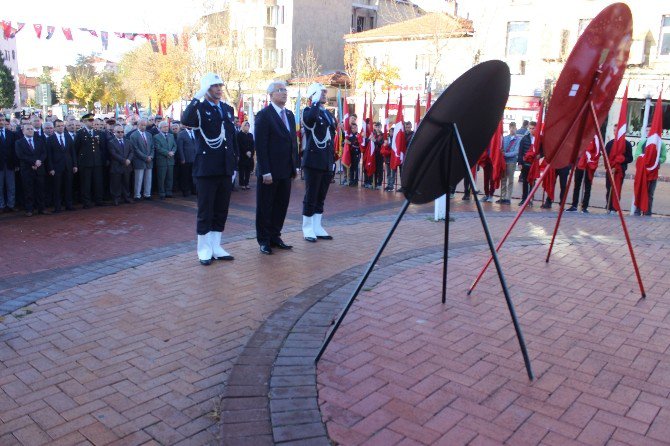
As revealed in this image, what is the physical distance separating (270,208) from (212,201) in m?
0.80

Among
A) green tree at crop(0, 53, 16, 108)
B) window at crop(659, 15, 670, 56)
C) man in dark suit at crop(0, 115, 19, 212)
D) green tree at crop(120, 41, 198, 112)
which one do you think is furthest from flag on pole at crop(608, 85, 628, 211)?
green tree at crop(0, 53, 16, 108)

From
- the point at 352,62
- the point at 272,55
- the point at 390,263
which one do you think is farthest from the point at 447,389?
the point at 272,55

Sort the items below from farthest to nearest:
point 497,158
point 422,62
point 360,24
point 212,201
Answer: point 360,24 → point 422,62 → point 497,158 → point 212,201

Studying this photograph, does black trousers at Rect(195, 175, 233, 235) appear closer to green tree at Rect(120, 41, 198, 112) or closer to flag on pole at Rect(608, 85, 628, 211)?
flag on pole at Rect(608, 85, 628, 211)

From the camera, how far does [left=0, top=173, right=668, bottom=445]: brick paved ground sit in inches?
131

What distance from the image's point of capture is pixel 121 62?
49594mm

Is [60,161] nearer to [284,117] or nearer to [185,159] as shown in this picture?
[185,159]

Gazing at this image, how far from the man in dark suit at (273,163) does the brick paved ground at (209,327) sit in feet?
1.22

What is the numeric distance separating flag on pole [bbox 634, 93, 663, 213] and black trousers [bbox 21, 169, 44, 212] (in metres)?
11.4

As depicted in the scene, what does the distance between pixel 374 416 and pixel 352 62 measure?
36.5 meters

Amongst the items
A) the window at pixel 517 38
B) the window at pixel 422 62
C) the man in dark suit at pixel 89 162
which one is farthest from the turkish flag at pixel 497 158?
the window at pixel 422 62

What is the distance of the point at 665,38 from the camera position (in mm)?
27828

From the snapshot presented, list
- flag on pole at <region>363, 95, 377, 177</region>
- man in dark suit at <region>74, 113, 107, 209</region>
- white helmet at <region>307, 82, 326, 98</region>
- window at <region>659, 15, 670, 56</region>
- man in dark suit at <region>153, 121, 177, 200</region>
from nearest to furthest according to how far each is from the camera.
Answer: white helmet at <region>307, 82, 326, 98</region> → man in dark suit at <region>74, 113, 107, 209</region> → man in dark suit at <region>153, 121, 177, 200</region> → flag on pole at <region>363, 95, 377, 177</region> → window at <region>659, 15, 670, 56</region>

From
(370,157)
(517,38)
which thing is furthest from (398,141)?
(517,38)
